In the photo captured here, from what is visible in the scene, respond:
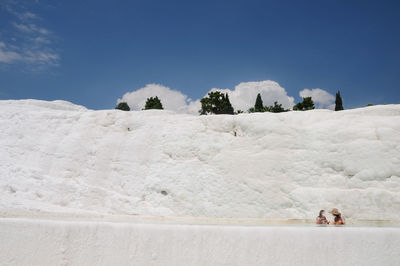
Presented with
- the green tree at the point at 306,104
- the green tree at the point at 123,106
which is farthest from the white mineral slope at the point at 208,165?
the green tree at the point at 123,106

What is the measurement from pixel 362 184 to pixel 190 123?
24.4ft

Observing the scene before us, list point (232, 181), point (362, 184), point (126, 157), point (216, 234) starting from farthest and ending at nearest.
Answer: point (126, 157), point (232, 181), point (362, 184), point (216, 234)

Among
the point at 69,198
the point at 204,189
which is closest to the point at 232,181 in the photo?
the point at 204,189

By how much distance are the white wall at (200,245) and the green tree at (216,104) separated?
169ft

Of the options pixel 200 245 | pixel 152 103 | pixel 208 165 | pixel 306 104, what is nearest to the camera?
pixel 200 245

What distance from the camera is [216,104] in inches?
2266

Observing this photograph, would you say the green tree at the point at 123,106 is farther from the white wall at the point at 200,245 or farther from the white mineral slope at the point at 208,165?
the white wall at the point at 200,245

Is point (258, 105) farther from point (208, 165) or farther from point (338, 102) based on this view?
point (208, 165)

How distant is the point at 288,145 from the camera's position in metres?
13.5

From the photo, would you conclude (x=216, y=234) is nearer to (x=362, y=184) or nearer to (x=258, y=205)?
(x=258, y=205)

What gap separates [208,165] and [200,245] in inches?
343

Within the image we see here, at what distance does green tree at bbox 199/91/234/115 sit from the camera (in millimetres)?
57062

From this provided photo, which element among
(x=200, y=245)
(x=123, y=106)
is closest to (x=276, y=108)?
(x=123, y=106)

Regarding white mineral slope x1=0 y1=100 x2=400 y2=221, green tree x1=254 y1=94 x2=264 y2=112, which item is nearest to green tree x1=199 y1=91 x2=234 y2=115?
green tree x1=254 y1=94 x2=264 y2=112
